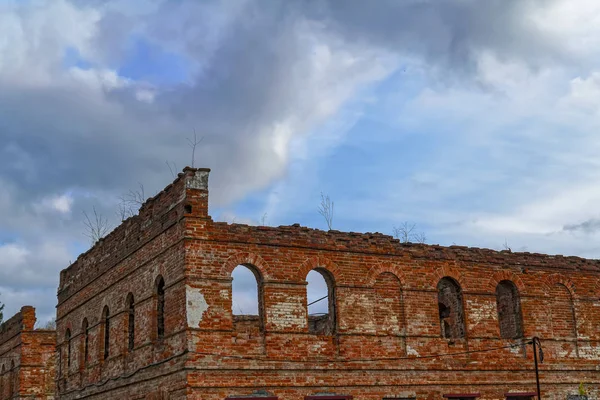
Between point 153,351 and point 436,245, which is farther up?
point 436,245

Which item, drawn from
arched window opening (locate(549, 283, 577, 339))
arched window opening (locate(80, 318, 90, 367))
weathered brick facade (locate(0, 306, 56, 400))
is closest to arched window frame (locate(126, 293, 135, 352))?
arched window opening (locate(80, 318, 90, 367))

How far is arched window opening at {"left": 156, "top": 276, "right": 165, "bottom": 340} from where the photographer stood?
1859 centimetres

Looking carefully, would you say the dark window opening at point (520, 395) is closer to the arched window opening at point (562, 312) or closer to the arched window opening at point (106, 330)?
the arched window opening at point (562, 312)

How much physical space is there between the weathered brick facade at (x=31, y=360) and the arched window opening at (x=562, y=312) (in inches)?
775

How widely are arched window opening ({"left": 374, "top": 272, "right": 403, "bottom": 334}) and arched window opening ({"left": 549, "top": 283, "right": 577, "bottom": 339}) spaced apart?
5056 mm

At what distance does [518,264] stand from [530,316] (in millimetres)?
1475

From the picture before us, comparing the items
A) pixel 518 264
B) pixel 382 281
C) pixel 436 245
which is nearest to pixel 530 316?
pixel 518 264

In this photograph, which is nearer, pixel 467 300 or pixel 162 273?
pixel 162 273

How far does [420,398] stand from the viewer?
1923 cm

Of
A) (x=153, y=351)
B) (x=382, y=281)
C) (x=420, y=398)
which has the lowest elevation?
(x=420, y=398)

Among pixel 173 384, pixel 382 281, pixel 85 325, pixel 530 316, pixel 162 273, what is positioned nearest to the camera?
pixel 173 384

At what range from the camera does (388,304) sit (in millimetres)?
19516

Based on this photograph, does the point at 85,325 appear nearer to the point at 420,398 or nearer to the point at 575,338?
the point at 420,398

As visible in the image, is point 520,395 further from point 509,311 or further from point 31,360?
point 31,360
